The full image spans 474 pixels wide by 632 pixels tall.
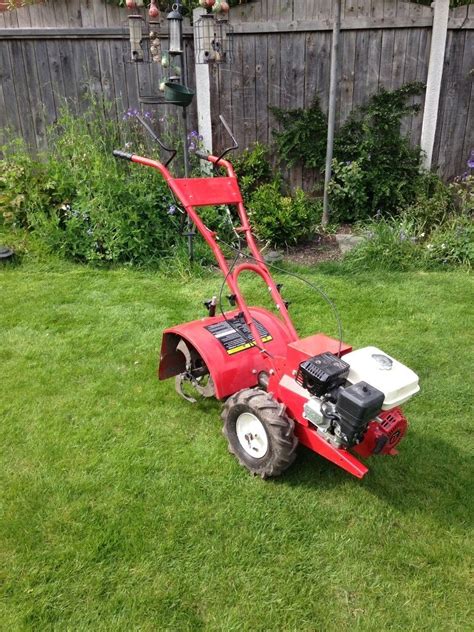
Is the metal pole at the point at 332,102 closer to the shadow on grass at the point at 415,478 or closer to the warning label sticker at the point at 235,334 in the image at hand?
the warning label sticker at the point at 235,334

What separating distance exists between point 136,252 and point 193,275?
64cm

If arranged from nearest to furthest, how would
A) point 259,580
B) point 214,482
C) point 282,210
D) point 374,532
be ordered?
point 259,580 → point 374,532 → point 214,482 → point 282,210

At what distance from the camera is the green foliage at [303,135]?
590 centimetres

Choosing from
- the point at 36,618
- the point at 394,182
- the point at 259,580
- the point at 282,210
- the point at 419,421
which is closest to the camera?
the point at 36,618

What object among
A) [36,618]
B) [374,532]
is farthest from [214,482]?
[36,618]

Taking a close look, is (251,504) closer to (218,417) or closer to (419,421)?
(218,417)

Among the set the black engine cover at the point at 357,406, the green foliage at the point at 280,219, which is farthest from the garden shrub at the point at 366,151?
the black engine cover at the point at 357,406

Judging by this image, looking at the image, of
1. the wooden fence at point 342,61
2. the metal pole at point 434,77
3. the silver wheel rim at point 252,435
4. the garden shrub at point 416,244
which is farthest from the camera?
the wooden fence at point 342,61

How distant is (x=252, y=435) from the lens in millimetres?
2594

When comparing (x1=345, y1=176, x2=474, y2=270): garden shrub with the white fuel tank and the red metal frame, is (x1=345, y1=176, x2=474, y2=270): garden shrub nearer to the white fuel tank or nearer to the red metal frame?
the red metal frame

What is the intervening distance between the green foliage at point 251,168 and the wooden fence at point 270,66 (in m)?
0.19

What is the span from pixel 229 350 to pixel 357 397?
2.97ft

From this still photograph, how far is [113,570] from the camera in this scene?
2111 millimetres

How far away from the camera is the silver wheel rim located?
2.53m
